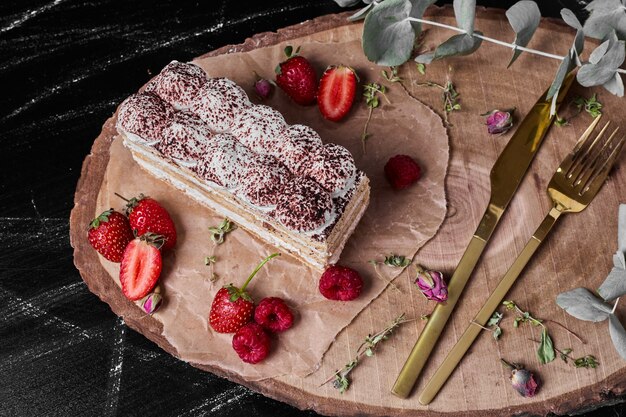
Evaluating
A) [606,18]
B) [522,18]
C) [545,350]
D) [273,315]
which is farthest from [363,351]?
[606,18]

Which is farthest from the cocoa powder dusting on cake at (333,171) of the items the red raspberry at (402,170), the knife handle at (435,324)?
the knife handle at (435,324)

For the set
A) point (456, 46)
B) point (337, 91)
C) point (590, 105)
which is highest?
point (456, 46)

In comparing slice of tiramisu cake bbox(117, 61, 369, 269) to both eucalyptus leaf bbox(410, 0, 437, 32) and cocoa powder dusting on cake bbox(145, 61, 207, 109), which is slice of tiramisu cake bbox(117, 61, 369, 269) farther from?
eucalyptus leaf bbox(410, 0, 437, 32)

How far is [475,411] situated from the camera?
10.6 feet

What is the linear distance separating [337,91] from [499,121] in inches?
30.3

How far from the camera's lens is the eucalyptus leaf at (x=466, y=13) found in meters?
3.33

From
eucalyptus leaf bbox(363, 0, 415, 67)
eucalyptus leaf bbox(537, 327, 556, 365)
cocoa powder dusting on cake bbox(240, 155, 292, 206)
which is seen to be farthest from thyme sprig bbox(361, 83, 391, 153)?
eucalyptus leaf bbox(537, 327, 556, 365)

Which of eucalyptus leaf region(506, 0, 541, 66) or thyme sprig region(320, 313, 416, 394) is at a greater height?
eucalyptus leaf region(506, 0, 541, 66)

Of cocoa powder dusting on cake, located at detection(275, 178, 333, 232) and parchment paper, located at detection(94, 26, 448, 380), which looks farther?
parchment paper, located at detection(94, 26, 448, 380)

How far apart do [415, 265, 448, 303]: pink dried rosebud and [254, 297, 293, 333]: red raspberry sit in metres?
0.58

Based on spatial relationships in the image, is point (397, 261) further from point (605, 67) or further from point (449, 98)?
point (605, 67)

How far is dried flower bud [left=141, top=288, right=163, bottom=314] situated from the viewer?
3.42 m

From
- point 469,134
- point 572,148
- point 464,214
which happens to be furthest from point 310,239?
point 572,148

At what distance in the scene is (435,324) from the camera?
332 cm
